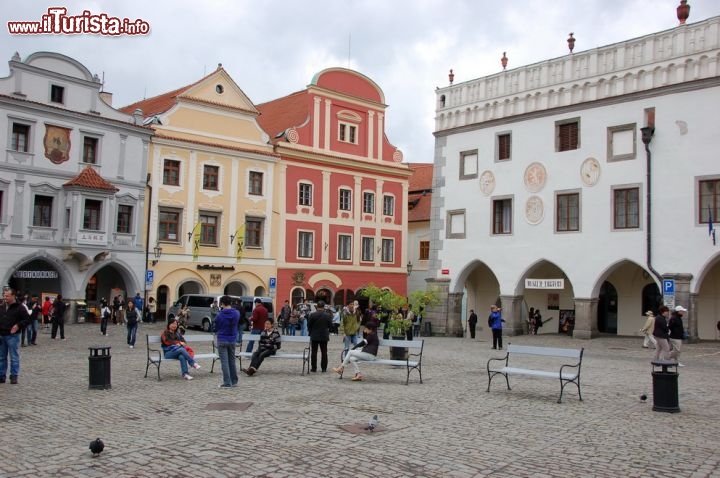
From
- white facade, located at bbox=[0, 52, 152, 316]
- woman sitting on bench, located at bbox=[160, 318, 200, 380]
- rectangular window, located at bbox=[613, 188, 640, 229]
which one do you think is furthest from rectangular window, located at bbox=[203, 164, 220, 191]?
woman sitting on bench, located at bbox=[160, 318, 200, 380]

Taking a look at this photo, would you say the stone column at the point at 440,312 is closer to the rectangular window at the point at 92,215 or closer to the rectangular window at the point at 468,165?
the rectangular window at the point at 468,165

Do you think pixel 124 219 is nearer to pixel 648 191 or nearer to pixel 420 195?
pixel 420 195

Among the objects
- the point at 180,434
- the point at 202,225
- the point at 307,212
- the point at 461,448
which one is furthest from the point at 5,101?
the point at 461,448

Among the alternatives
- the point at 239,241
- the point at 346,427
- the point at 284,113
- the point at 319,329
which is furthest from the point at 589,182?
the point at 284,113

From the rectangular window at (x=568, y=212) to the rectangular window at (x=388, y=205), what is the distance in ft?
56.8

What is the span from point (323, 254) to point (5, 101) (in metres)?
18.9

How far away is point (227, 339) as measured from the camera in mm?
13164

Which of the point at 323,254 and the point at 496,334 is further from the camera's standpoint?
Answer: the point at 323,254

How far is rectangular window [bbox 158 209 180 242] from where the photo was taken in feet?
122

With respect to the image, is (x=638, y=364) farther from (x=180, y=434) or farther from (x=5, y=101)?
(x=5, y=101)

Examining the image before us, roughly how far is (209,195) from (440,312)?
14.2m

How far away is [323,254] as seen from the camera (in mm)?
43094

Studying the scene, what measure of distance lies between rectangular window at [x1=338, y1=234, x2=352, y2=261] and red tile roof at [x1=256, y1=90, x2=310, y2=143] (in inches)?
286

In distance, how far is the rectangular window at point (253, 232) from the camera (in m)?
40.5
